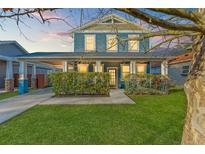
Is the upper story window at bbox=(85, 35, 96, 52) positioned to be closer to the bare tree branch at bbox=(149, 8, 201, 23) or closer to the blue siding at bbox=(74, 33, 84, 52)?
the blue siding at bbox=(74, 33, 84, 52)

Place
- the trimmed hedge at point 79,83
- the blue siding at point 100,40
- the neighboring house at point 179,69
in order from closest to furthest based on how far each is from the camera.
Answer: the trimmed hedge at point 79,83 < the blue siding at point 100,40 < the neighboring house at point 179,69

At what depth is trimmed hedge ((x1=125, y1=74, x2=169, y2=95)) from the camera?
15406 millimetres

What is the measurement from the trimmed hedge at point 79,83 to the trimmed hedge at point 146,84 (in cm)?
216

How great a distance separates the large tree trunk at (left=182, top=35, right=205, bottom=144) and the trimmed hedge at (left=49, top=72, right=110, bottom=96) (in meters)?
12.0

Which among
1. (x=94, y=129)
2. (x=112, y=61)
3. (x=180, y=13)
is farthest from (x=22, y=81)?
(x=180, y=13)

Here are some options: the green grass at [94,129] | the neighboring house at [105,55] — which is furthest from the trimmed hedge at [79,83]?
the green grass at [94,129]

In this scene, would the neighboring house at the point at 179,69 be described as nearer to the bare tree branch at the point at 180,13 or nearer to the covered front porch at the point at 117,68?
the covered front porch at the point at 117,68

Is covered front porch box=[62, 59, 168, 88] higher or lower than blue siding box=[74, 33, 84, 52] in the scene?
lower

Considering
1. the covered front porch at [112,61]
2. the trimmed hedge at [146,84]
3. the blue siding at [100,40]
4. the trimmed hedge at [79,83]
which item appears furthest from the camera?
the blue siding at [100,40]

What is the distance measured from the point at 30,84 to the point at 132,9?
2353cm

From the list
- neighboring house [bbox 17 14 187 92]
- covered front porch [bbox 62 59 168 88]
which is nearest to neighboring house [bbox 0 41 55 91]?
neighboring house [bbox 17 14 187 92]

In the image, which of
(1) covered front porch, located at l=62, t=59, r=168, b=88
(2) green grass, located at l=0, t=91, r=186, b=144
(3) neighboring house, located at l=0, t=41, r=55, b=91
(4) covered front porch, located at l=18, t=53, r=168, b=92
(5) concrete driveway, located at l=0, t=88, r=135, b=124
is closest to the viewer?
(2) green grass, located at l=0, t=91, r=186, b=144

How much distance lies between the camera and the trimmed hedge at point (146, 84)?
15.4m

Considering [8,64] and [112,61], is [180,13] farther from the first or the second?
[8,64]
